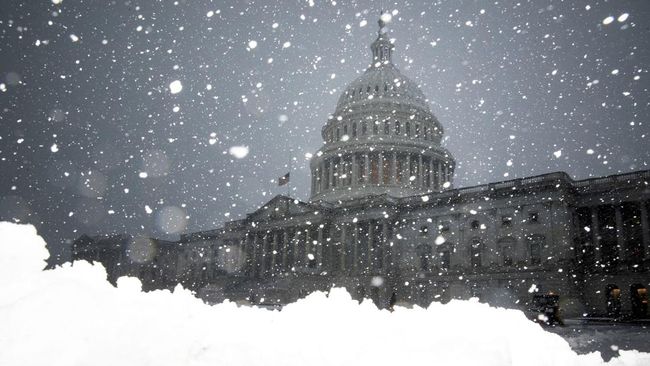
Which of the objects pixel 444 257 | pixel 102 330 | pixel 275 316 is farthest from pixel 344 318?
pixel 444 257

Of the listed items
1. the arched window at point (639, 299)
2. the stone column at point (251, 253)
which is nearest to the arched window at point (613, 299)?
the arched window at point (639, 299)

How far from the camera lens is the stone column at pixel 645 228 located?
3512cm

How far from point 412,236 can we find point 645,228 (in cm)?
1984

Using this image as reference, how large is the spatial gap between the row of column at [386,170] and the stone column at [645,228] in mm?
29548

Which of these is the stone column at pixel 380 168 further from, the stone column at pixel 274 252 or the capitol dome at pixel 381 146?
the stone column at pixel 274 252

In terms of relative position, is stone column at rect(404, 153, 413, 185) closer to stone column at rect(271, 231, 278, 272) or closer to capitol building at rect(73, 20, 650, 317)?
capitol building at rect(73, 20, 650, 317)

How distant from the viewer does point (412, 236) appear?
155 feet

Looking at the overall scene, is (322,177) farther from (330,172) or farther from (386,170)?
(386,170)

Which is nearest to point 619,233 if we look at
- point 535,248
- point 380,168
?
point 535,248

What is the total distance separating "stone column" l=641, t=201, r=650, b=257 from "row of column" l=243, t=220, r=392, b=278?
71.2 ft

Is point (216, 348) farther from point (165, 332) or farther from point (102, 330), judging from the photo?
point (102, 330)

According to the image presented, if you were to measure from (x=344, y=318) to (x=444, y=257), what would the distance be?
42278 millimetres

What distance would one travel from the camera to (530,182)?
132 ft

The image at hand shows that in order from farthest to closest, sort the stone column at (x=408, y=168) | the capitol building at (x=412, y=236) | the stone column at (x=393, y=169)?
the stone column at (x=408, y=168) → the stone column at (x=393, y=169) → the capitol building at (x=412, y=236)
